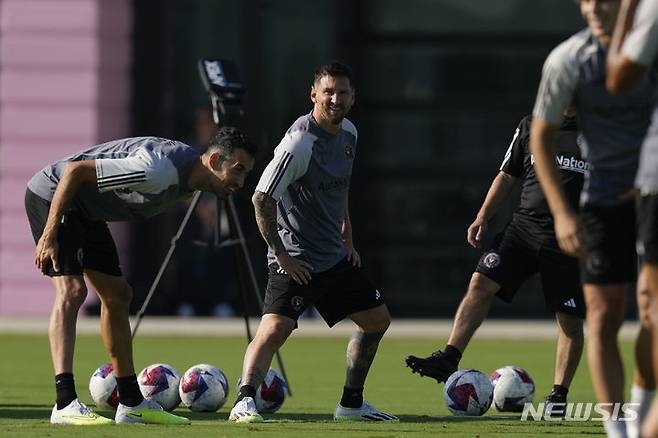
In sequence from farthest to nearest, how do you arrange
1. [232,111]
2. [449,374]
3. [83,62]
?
1. [83,62]
2. [232,111]
3. [449,374]

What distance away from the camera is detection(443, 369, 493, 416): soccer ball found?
407 inches

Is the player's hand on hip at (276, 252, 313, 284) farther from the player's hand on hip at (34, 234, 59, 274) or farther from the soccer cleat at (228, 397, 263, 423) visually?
the player's hand on hip at (34, 234, 59, 274)

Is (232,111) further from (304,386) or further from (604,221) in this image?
(604,221)

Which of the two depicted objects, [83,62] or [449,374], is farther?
[83,62]

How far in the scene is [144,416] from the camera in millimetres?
9859

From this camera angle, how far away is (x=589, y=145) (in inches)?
303

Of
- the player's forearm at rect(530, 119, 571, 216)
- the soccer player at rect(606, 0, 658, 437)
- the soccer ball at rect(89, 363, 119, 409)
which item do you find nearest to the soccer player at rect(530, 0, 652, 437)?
the player's forearm at rect(530, 119, 571, 216)

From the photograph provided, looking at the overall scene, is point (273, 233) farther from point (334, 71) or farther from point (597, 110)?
point (597, 110)

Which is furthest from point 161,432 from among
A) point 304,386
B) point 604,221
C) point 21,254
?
point 21,254

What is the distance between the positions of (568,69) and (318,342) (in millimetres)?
10278

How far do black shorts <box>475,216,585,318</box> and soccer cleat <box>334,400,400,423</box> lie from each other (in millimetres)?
1338

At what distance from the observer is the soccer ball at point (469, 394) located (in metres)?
10.3

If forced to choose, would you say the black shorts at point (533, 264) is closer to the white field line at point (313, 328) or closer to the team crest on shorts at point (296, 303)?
the team crest on shorts at point (296, 303)

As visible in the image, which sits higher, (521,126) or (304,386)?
(521,126)
